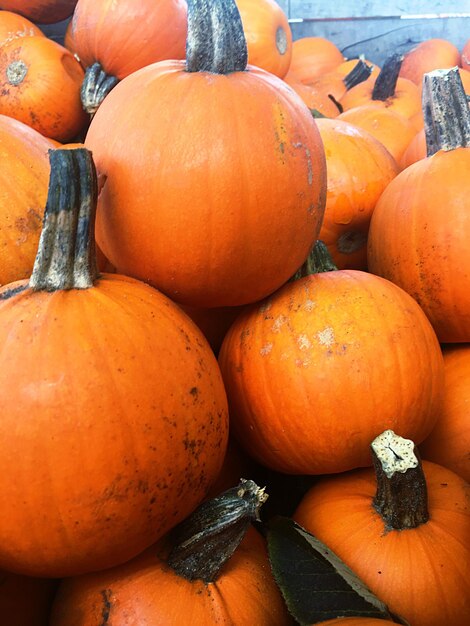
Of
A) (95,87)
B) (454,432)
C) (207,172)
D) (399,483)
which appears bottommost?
(454,432)

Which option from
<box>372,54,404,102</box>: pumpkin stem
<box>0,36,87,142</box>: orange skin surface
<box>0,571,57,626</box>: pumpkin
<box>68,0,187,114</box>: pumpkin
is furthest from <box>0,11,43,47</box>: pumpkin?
<box>0,571,57,626</box>: pumpkin

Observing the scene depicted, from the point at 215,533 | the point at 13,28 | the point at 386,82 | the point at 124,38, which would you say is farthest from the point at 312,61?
the point at 215,533

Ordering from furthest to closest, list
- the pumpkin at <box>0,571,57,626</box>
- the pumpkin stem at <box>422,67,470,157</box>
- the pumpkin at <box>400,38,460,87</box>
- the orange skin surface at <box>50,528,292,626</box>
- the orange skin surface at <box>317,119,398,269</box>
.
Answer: the pumpkin at <box>400,38,460,87</box> → the orange skin surface at <box>317,119,398,269</box> → the pumpkin stem at <box>422,67,470,157</box> → the pumpkin at <box>0,571,57,626</box> → the orange skin surface at <box>50,528,292,626</box>

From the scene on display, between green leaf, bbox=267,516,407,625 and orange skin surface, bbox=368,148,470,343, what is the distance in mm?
614

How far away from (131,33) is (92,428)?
1496mm

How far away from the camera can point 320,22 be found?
4254 mm

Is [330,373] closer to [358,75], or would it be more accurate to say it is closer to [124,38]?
[124,38]

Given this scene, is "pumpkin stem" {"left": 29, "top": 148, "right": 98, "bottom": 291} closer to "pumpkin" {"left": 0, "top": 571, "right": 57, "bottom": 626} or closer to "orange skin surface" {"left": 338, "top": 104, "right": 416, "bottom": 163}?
"pumpkin" {"left": 0, "top": 571, "right": 57, "bottom": 626}

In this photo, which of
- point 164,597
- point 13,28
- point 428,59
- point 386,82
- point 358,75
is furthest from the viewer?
point 428,59

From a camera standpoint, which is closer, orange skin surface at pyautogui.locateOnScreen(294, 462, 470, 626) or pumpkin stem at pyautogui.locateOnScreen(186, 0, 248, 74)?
orange skin surface at pyautogui.locateOnScreen(294, 462, 470, 626)

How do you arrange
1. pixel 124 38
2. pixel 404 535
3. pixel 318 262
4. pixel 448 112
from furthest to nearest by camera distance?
pixel 124 38 → pixel 448 112 → pixel 318 262 → pixel 404 535

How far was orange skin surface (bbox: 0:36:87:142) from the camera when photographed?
6.36ft

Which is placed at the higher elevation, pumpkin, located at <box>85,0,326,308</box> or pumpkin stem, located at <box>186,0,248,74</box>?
pumpkin stem, located at <box>186,0,248,74</box>

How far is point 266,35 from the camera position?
8.64 feet
